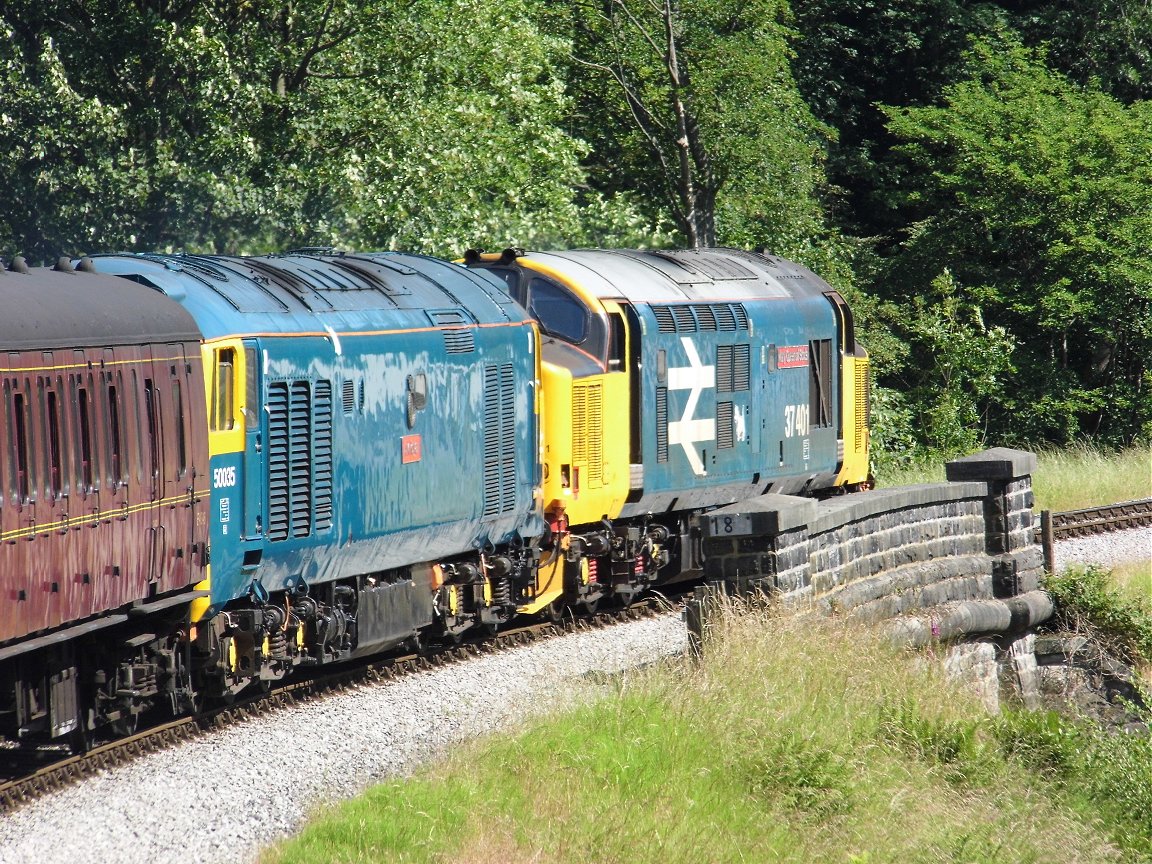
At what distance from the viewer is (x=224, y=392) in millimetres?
10953

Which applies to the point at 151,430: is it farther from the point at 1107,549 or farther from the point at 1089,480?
the point at 1089,480

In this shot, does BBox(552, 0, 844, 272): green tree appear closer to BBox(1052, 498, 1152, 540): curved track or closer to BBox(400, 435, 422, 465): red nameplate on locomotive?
BBox(1052, 498, 1152, 540): curved track

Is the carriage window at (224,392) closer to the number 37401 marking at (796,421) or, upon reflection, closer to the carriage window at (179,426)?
the carriage window at (179,426)

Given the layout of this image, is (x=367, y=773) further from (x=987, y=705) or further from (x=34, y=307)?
(x=987, y=705)

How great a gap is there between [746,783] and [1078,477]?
57.4 ft

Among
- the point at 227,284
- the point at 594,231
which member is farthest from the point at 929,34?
the point at 227,284

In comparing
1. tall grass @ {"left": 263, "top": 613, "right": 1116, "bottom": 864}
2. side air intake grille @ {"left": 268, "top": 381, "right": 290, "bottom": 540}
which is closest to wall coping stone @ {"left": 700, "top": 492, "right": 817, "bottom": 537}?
tall grass @ {"left": 263, "top": 613, "right": 1116, "bottom": 864}

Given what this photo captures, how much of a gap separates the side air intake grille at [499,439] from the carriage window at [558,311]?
3.81 feet

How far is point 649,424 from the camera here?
1591 cm

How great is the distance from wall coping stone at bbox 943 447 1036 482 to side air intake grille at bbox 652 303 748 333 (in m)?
2.56

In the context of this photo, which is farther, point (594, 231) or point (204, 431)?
point (594, 231)

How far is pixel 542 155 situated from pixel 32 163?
762 cm

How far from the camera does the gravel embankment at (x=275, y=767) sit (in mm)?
8359

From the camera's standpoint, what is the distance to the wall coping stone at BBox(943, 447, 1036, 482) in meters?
16.5
